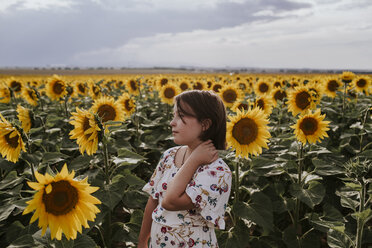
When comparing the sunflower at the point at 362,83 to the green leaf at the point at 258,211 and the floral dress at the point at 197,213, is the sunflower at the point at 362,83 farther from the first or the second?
the floral dress at the point at 197,213

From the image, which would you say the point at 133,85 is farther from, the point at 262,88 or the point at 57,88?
the point at 262,88

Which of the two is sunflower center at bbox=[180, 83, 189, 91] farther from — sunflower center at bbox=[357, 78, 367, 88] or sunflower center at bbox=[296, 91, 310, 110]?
sunflower center at bbox=[357, 78, 367, 88]

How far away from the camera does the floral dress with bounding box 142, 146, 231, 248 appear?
1.97 metres

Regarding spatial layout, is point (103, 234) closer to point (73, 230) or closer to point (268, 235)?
point (73, 230)

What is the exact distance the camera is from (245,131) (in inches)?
119

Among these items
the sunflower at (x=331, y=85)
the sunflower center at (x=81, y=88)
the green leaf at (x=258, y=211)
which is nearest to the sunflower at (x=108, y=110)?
the green leaf at (x=258, y=211)

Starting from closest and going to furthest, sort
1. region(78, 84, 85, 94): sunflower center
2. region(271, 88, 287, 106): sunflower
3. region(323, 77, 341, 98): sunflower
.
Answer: region(271, 88, 287, 106): sunflower
region(323, 77, 341, 98): sunflower
region(78, 84, 85, 94): sunflower center

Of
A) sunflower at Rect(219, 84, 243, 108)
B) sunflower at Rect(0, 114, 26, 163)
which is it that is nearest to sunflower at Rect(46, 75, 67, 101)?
sunflower at Rect(219, 84, 243, 108)

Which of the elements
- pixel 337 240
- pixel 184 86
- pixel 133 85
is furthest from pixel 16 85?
pixel 337 240

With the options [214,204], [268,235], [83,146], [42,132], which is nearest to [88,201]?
[214,204]

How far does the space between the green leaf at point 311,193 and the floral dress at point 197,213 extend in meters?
1.44

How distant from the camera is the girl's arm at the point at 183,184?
1.96 metres

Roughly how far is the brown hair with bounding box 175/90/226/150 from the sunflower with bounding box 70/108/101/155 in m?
1.00

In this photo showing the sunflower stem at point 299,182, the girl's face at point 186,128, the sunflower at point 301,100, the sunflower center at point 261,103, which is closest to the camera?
the girl's face at point 186,128
